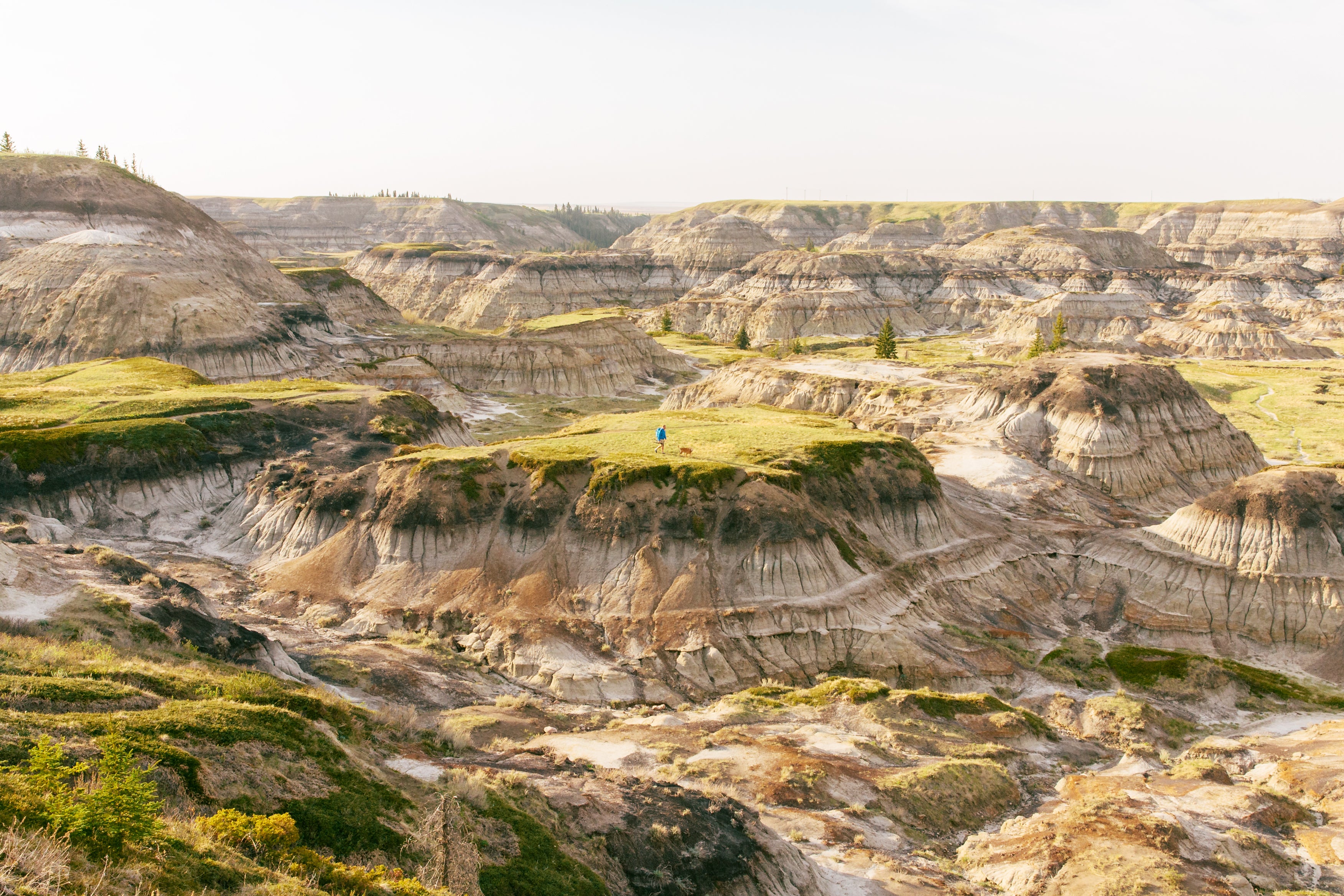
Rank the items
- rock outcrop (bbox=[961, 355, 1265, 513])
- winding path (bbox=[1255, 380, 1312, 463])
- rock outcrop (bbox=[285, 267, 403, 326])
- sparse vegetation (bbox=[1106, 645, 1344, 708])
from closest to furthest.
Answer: sparse vegetation (bbox=[1106, 645, 1344, 708])
rock outcrop (bbox=[961, 355, 1265, 513])
winding path (bbox=[1255, 380, 1312, 463])
rock outcrop (bbox=[285, 267, 403, 326])

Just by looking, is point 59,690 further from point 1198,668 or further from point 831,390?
point 831,390

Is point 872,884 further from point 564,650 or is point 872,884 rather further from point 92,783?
point 564,650

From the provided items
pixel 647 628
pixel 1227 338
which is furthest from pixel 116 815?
pixel 1227 338

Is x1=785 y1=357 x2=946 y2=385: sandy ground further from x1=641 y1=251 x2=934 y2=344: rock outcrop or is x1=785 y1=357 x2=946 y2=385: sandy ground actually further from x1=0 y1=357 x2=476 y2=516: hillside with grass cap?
x1=641 y1=251 x2=934 y2=344: rock outcrop

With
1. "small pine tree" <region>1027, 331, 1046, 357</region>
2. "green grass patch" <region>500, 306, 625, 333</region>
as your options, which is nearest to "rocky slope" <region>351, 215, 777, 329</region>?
"green grass patch" <region>500, 306, 625, 333</region>

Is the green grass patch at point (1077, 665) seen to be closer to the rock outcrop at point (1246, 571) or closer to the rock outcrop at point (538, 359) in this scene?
the rock outcrop at point (1246, 571)

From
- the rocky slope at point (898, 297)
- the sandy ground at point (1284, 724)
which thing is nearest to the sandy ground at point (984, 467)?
the sandy ground at point (1284, 724)
